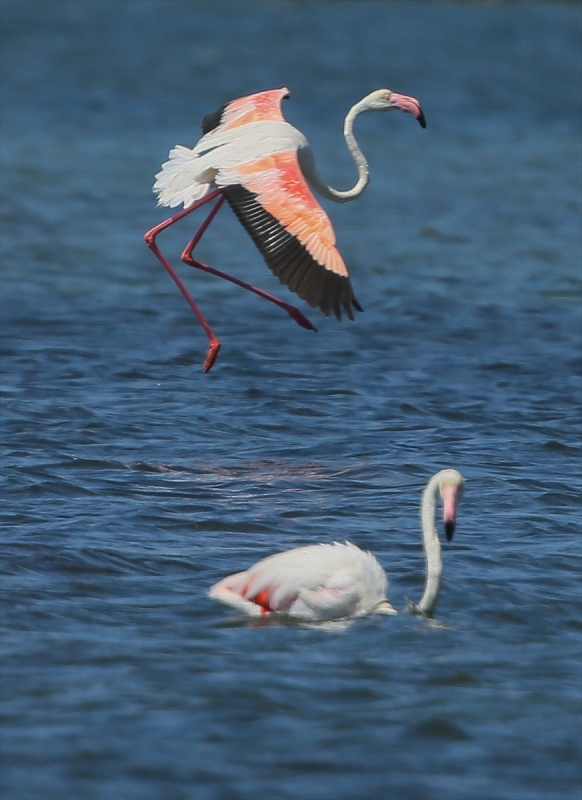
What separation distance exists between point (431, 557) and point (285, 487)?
1851 millimetres

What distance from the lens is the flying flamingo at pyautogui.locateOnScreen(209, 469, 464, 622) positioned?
18.4 ft

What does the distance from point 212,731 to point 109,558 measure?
1735 millimetres

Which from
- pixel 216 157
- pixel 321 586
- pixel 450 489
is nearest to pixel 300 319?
pixel 216 157

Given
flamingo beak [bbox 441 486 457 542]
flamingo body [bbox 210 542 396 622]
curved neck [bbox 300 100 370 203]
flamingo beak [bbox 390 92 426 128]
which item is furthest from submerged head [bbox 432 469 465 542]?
flamingo beak [bbox 390 92 426 128]

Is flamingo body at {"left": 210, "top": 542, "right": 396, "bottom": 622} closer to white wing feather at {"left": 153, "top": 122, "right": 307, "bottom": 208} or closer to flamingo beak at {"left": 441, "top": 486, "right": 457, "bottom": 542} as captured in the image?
flamingo beak at {"left": 441, "top": 486, "right": 457, "bottom": 542}

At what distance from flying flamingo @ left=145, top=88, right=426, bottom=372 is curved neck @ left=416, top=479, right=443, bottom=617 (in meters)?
1.46

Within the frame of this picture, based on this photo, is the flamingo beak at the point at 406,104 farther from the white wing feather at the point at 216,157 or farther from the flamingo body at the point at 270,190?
the white wing feather at the point at 216,157

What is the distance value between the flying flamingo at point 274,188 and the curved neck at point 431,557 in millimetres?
1464

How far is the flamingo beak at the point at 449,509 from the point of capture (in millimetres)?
5715

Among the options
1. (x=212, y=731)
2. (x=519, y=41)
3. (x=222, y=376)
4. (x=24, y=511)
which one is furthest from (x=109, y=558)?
(x=519, y=41)

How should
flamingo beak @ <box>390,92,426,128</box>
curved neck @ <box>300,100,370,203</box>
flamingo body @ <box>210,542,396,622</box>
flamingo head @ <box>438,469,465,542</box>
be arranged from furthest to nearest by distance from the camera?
flamingo beak @ <box>390,92,426,128</box> → curved neck @ <box>300,100,370,203</box> → flamingo head @ <box>438,469,465,542</box> → flamingo body @ <box>210,542,396,622</box>

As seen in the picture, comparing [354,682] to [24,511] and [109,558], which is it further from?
[24,511]

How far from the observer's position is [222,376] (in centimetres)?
985

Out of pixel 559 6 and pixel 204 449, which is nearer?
pixel 204 449
